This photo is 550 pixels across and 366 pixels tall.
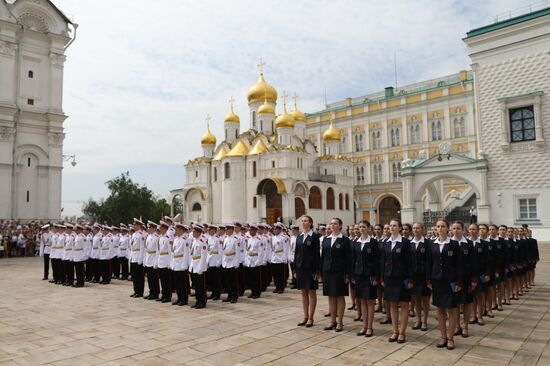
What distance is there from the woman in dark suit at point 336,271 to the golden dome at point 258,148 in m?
33.2

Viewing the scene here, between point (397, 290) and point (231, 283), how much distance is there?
15.7 ft

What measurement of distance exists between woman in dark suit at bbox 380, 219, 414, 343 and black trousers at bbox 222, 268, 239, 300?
4520mm

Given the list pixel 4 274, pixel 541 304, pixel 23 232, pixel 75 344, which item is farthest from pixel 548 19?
pixel 23 232

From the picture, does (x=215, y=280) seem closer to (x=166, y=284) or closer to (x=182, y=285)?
(x=182, y=285)

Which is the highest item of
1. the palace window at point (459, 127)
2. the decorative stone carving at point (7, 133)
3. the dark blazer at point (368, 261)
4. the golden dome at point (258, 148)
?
the palace window at point (459, 127)

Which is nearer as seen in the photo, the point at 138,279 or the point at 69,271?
the point at 138,279

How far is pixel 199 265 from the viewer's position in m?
9.64

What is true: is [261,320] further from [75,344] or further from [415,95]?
[415,95]

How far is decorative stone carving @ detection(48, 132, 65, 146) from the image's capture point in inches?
1171

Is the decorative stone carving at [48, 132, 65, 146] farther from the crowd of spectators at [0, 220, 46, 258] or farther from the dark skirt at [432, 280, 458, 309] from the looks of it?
the dark skirt at [432, 280, 458, 309]

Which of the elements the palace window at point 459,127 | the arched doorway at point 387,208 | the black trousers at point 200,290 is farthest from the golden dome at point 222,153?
the black trousers at point 200,290

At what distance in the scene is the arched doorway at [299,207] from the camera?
38688 mm

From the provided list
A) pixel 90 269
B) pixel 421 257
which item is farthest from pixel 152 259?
pixel 421 257

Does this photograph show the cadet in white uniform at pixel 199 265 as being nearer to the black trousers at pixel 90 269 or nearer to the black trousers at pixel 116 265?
the black trousers at pixel 90 269
